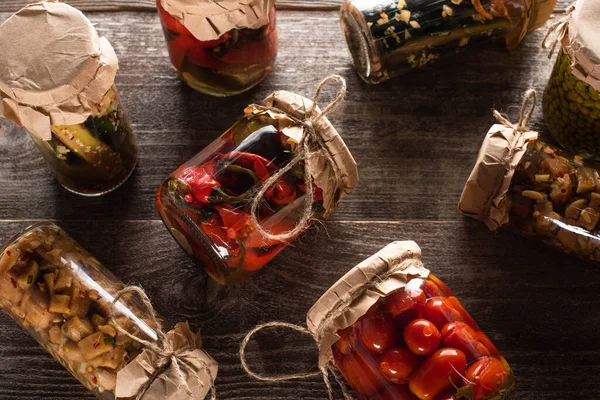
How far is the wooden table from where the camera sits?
1.13 meters

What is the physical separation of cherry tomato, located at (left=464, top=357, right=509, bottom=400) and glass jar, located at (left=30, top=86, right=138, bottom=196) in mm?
600

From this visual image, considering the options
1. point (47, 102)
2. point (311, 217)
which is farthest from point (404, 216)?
point (47, 102)

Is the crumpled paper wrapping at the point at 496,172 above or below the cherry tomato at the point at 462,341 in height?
above

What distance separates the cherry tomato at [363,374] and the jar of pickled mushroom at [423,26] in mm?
480

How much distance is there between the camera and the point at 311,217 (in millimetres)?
1064

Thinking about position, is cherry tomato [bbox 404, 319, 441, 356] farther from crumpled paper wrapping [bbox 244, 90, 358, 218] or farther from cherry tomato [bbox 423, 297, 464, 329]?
crumpled paper wrapping [bbox 244, 90, 358, 218]

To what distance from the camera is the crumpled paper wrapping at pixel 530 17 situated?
3.85 ft

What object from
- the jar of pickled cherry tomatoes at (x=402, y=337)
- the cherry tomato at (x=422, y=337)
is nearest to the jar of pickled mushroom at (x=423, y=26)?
the jar of pickled cherry tomatoes at (x=402, y=337)

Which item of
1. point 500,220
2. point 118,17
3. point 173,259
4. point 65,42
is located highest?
point 65,42

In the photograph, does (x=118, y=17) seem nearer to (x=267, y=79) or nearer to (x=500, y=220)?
(x=267, y=79)

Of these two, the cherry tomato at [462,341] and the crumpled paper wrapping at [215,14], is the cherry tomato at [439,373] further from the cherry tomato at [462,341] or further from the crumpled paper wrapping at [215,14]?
the crumpled paper wrapping at [215,14]

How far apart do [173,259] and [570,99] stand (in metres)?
0.65


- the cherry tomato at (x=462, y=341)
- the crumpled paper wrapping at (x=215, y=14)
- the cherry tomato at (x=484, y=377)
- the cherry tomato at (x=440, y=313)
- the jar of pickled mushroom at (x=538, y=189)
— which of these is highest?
the crumpled paper wrapping at (x=215, y=14)

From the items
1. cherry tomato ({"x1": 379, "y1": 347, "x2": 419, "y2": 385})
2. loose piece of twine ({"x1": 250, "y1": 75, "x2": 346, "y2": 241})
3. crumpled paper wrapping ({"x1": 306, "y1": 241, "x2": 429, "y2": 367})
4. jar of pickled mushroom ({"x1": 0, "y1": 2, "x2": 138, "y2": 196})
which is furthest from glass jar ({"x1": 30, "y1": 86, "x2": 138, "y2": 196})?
cherry tomato ({"x1": 379, "y1": 347, "x2": 419, "y2": 385})
